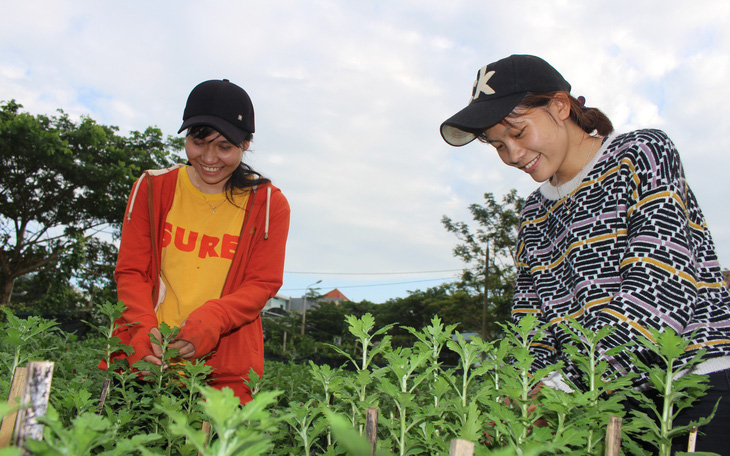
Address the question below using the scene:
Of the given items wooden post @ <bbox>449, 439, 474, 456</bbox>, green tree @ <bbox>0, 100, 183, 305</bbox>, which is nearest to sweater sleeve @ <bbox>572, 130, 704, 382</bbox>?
wooden post @ <bbox>449, 439, 474, 456</bbox>

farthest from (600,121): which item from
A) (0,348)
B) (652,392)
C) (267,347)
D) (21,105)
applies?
(267,347)

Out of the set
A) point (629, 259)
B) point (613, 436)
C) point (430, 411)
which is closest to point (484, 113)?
point (629, 259)

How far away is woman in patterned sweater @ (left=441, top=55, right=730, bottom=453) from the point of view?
1.52m

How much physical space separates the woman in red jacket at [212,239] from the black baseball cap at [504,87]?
109cm

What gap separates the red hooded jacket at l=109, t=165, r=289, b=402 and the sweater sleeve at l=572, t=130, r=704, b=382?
141cm

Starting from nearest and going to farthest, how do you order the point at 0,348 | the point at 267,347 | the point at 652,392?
the point at 652,392
the point at 0,348
the point at 267,347

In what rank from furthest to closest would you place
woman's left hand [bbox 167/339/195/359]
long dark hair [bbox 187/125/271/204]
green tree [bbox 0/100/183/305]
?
green tree [bbox 0/100/183/305] < long dark hair [bbox 187/125/271/204] < woman's left hand [bbox 167/339/195/359]

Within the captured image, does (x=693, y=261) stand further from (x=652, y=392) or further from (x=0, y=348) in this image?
(x=0, y=348)

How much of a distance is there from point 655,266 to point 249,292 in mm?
1640

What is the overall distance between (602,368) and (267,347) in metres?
38.9

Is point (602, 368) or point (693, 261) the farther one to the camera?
point (693, 261)

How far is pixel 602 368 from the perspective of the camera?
1.34m

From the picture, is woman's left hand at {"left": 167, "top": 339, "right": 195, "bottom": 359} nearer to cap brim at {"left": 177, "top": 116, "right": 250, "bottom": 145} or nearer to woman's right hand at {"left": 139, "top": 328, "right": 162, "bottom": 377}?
woman's right hand at {"left": 139, "top": 328, "right": 162, "bottom": 377}

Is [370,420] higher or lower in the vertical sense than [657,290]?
lower
